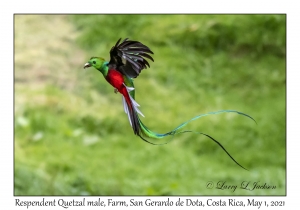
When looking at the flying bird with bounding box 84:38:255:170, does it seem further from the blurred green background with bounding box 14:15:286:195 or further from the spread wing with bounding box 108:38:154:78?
the blurred green background with bounding box 14:15:286:195

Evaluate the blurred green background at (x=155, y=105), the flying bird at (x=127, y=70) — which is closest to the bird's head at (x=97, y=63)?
the flying bird at (x=127, y=70)

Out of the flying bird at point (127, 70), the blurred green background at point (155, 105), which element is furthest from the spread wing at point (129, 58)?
the blurred green background at point (155, 105)

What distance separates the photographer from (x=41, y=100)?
3.84m

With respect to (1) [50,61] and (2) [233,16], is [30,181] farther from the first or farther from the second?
(2) [233,16]

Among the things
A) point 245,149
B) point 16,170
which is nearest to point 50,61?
point 16,170

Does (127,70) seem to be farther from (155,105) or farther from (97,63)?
(155,105)

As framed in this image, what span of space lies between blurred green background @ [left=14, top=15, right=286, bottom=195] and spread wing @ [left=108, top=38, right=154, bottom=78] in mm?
1817

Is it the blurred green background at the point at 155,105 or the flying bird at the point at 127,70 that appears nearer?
the flying bird at the point at 127,70

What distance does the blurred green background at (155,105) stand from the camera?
133 inches

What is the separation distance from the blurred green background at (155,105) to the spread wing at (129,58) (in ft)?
5.96

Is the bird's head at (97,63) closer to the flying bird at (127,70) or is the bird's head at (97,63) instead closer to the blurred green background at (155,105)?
the flying bird at (127,70)

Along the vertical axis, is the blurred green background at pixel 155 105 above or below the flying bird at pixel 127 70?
above
